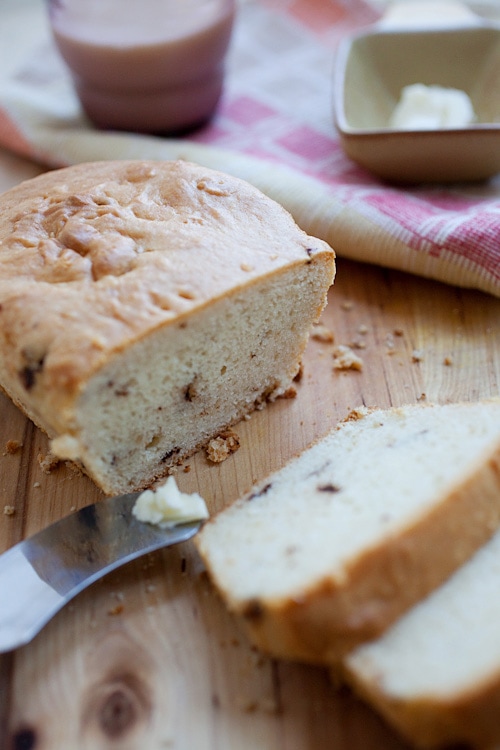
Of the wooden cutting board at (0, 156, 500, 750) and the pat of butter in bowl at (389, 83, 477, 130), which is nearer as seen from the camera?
the wooden cutting board at (0, 156, 500, 750)

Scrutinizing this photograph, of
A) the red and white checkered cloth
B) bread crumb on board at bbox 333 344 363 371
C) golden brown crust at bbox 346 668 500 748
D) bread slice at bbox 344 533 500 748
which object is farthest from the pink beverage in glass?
golden brown crust at bbox 346 668 500 748

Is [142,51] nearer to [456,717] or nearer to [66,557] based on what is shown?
[66,557]

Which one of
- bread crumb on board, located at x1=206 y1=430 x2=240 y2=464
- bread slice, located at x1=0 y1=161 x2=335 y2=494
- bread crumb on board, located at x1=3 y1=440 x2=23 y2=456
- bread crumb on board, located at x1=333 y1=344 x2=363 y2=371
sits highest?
bread slice, located at x1=0 y1=161 x2=335 y2=494

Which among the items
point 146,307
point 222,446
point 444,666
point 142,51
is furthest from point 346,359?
point 142,51

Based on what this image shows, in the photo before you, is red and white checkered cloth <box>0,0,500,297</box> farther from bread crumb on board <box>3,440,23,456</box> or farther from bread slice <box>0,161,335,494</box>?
bread crumb on board <box>3,440,23,456</box>

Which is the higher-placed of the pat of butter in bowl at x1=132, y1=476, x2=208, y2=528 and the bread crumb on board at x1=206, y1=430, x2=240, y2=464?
the pat of butter in bowl at x1=132, y1=476, x2=208, y2=528

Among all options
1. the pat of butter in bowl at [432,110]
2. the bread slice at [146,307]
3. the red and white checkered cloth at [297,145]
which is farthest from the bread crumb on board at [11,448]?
the pat of butter in bowl at [432,110]

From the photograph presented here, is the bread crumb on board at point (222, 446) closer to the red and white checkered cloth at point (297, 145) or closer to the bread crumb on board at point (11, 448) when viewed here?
the bread crumb on board at point (11, 448)
